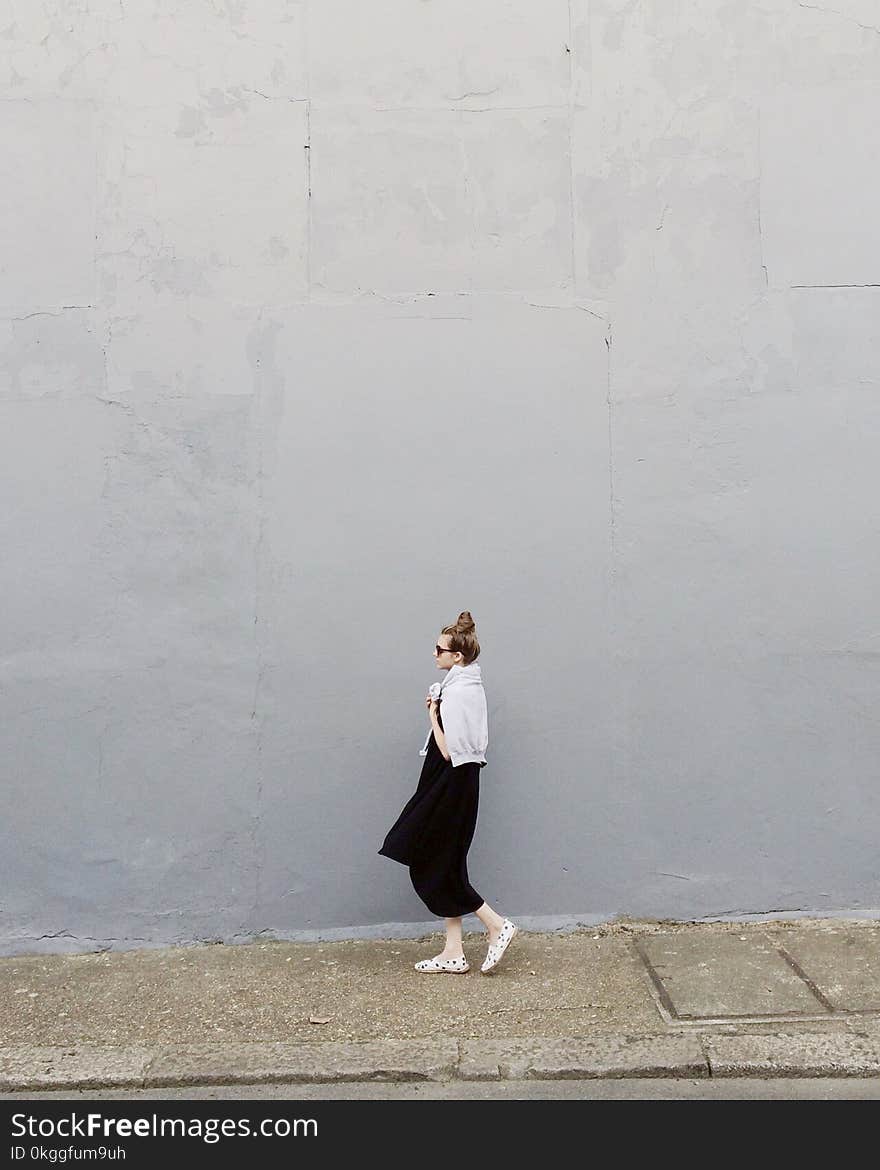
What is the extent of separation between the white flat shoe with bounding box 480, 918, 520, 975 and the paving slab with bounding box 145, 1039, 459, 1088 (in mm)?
786

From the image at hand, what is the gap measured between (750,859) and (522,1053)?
2.17 m

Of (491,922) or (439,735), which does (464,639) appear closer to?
(439,735)

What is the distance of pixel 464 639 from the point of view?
18.1ft

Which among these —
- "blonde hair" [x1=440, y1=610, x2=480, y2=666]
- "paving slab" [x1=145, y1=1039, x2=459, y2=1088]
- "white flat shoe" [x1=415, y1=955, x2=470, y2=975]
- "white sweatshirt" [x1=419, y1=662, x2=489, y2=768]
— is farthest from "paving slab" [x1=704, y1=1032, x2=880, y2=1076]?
"blonde hair" [x1=440, y1=610, x2=480, y2=666]

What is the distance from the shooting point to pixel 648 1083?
4336mm

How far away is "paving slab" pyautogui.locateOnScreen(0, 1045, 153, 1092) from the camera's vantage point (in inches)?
173

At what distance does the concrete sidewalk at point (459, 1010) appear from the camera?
442 centimetres

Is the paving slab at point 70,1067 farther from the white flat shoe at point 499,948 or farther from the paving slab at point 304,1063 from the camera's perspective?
the white flat shoe at point 499,948

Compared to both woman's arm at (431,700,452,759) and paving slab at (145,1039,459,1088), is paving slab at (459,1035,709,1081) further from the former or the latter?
woman's arm at (431,700,452,759)

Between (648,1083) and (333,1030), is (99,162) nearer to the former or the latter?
(333,1030)

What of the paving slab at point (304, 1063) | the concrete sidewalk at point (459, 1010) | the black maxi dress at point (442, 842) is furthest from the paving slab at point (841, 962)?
the paving slab at point (304, 1063)

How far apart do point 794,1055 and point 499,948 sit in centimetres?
155

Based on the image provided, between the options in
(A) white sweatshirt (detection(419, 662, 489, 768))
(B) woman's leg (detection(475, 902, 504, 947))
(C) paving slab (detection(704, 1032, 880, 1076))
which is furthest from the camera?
(B) woman's leg (detection(475, 902, 504, 947))

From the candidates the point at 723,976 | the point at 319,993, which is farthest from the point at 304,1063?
the point at 723,976
